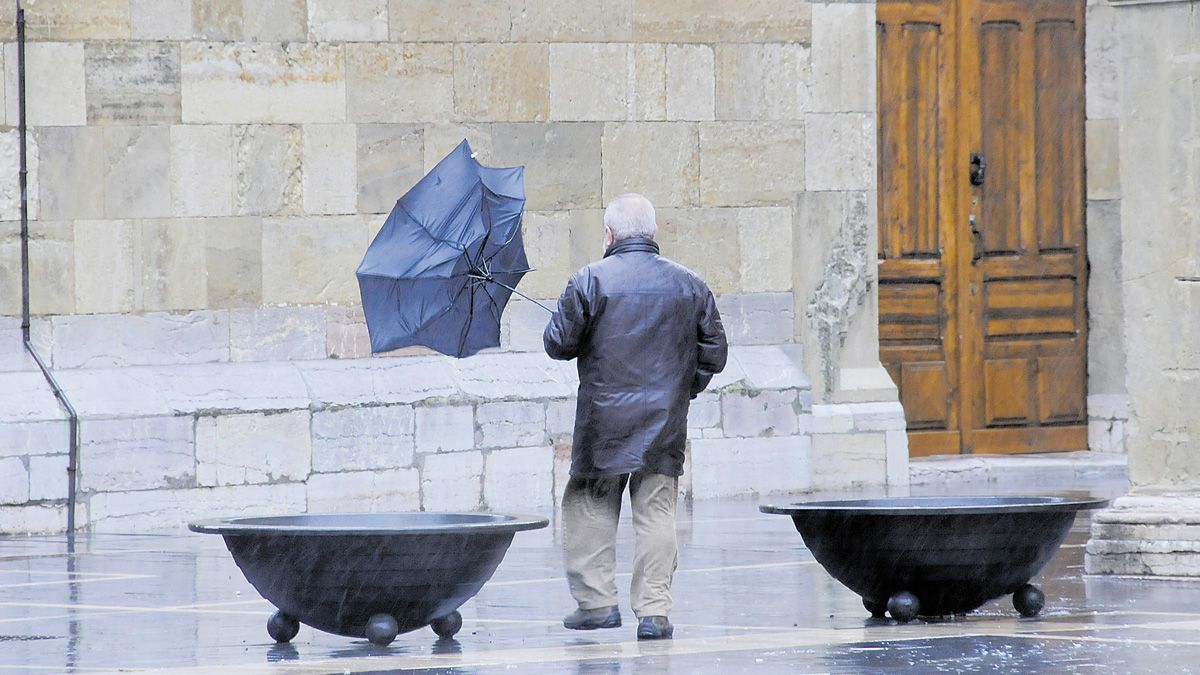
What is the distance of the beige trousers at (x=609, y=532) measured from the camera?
9.34 m

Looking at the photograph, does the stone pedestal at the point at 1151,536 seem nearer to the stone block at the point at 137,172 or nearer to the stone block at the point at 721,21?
the stone block at the point at 721,21

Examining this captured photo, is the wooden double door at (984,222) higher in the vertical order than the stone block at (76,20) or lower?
lower

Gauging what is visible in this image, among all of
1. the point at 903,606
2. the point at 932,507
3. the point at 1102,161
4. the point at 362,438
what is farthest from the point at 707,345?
the point at 1102,161

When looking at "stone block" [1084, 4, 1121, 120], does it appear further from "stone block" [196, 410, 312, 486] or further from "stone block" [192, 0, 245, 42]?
"stone block" [196, 410, 312, 486]

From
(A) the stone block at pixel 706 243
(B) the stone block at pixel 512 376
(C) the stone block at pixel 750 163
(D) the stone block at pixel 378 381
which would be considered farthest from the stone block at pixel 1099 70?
(D) the stone block at pixel 378 381

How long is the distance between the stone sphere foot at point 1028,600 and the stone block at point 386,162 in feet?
21.3

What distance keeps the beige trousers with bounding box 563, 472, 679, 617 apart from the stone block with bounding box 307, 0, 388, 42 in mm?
6243

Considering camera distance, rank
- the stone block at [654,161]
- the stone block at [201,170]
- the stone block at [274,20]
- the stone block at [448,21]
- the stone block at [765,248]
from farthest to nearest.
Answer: the stone block at [765,248]
the stone block at [654,161]
the stone block at [448,21]
the stone block at [274,20]
the stone block at [201,170]

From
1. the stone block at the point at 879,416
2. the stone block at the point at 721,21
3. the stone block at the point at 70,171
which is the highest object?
the stone block at the point at 721,21

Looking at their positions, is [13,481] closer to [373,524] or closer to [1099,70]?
[373,524]

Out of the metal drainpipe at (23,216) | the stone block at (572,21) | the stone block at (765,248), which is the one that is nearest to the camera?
the metal drainpipe at (23,216)

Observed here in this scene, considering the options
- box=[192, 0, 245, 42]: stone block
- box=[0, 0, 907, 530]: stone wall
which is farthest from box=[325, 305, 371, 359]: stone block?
box=[192, 0, 245, 42]: stone block

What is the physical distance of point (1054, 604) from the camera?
1018 cm

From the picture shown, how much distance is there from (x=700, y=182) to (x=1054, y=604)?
21.3 ft
